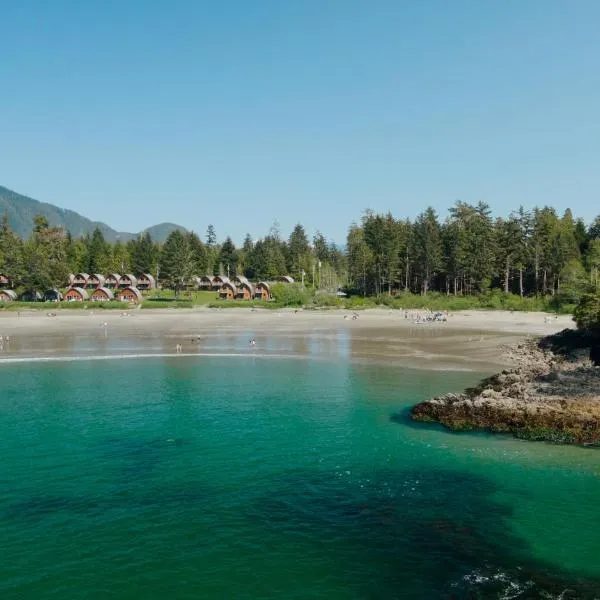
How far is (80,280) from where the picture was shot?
136000 mm

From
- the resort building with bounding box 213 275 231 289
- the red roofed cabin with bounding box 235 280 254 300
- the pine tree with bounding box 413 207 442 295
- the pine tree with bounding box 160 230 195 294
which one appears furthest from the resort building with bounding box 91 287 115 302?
the pine tree with bounding box 413 207 442 295

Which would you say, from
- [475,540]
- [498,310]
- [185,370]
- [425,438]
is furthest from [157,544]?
[498,310]

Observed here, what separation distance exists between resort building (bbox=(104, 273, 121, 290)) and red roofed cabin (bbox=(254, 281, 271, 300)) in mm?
35290

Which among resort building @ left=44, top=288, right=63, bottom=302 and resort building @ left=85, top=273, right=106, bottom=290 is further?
resort building @ left=85, top=273, right=106, bottom=290

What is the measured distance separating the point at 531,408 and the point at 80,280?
128315 millimetres

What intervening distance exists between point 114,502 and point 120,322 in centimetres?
7018

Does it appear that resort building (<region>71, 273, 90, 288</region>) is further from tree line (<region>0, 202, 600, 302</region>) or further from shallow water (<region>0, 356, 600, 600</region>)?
shallow water (<region>0, 356, 600, 600</region>)

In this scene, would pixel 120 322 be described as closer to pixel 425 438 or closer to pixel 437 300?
pixel 437 300

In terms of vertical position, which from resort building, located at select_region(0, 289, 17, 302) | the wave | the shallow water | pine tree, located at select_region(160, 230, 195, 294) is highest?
pine tree, located at select_region(160, 230, 195, 294)

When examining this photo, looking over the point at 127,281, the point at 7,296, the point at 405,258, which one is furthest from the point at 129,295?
the point at 405,258

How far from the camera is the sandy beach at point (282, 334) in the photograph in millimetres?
52688

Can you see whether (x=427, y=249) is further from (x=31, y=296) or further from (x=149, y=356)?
(x=31, y=296)

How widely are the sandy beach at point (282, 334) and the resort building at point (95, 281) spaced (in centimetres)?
3196

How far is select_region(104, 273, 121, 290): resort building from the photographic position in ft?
447
